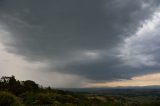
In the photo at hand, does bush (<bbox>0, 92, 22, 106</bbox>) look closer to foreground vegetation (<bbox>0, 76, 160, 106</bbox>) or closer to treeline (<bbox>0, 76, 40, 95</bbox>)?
foreground vegetation (<bbox>0, 76, 160, 106</bbox>)

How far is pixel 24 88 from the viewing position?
51438mm

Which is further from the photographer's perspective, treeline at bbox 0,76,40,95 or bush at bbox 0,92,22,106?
treeline at bbox 0,76,40,95

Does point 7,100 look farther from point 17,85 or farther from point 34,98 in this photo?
point 17,85

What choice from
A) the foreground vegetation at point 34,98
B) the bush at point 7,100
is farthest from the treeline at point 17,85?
the bush at point 7,100

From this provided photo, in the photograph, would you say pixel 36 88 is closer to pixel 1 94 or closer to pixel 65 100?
pixel 65 100

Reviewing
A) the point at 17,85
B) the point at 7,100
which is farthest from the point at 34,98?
the point at 17,85

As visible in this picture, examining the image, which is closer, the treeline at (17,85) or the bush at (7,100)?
the bush at (7,100)

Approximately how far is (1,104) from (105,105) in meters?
10.8

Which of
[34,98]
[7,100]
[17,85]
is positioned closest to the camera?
[7,100]

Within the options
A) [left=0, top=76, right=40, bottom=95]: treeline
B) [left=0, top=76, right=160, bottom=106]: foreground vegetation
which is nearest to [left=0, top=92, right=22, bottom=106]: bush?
[left=0, top=76, right=160, bottom=106]: foreground vegetation

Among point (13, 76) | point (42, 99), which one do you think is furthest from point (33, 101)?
point (13, 76)

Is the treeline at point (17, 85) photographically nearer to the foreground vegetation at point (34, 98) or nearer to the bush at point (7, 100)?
the foreground vegetation at point (34, 98)

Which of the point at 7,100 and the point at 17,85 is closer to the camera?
the point at 7,100

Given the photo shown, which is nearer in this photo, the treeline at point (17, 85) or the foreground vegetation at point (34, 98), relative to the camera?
the foreground vegetation at point (34, 98)
